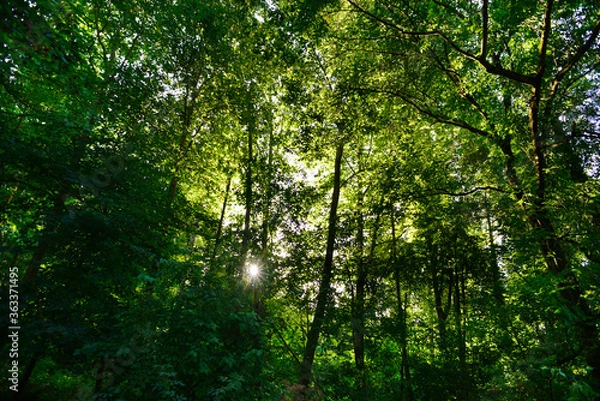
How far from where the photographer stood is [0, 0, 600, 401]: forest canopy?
4465 millimetres

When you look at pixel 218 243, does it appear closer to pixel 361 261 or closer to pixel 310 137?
pixel 310 137

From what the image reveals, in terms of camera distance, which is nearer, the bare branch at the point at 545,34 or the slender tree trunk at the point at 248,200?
the bare branch at the point at 545,34

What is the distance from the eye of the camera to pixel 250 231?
9.09 meters

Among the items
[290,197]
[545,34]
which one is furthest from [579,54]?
[290,197]

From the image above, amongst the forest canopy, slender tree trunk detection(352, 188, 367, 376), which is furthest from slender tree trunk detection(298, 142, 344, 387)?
slender tree trunk detection(352, 188, 367, 376)

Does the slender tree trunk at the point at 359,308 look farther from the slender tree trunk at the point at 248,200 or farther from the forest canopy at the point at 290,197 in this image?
the slender tree trunk at the point at 248,200

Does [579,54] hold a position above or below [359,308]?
above

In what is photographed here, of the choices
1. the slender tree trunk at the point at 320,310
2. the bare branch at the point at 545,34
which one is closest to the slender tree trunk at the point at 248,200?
the slender tree trunk at the point at 320,310

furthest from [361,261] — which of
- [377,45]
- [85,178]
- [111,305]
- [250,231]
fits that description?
[85,178]

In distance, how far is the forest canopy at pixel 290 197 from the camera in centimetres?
446

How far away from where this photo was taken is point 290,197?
9.49m

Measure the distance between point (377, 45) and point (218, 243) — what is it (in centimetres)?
677

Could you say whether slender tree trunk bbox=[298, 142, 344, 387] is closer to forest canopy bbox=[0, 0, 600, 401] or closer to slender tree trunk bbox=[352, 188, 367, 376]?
forest canopy bbox=[0, 0, 600, 401]

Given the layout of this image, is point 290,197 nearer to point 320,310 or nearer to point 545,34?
point 320,310
